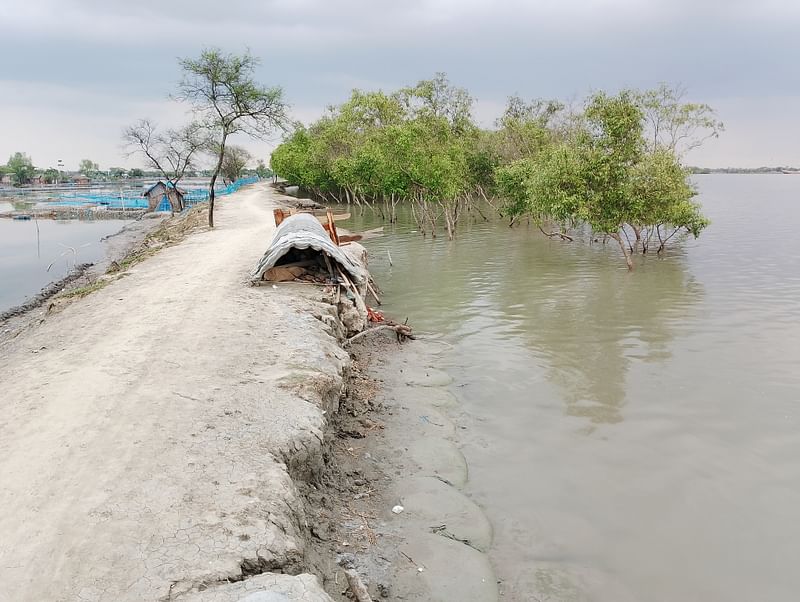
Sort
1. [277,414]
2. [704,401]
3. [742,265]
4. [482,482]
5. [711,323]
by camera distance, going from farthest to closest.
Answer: [742,265] < [711,323] < [704,401] < [482,482] < [277,414]

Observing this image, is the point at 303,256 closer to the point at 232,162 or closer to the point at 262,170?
the point at 232,162

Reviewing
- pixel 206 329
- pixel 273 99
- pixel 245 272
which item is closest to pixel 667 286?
pixel 245 272

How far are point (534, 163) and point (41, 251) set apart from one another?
1216 inches

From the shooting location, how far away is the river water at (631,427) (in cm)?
593

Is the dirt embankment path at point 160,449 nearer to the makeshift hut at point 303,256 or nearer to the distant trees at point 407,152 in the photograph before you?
the makeshift hut at point 303,256

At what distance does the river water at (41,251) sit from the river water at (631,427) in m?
16.8

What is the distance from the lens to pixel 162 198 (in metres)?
61.2

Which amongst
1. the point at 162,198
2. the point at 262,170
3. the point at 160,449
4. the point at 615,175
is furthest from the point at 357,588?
the point at 262,170

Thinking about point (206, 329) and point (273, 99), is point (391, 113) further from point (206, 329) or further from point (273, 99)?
point (206, 329)

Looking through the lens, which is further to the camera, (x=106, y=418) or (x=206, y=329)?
(x=206, y=329)

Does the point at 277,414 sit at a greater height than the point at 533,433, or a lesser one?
greater

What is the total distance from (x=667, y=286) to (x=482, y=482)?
45.9ft

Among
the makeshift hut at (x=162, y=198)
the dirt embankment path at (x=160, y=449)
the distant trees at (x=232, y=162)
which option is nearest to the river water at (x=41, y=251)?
the makeshift hut at (x=162, y=198)

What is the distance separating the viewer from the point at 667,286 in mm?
18766
